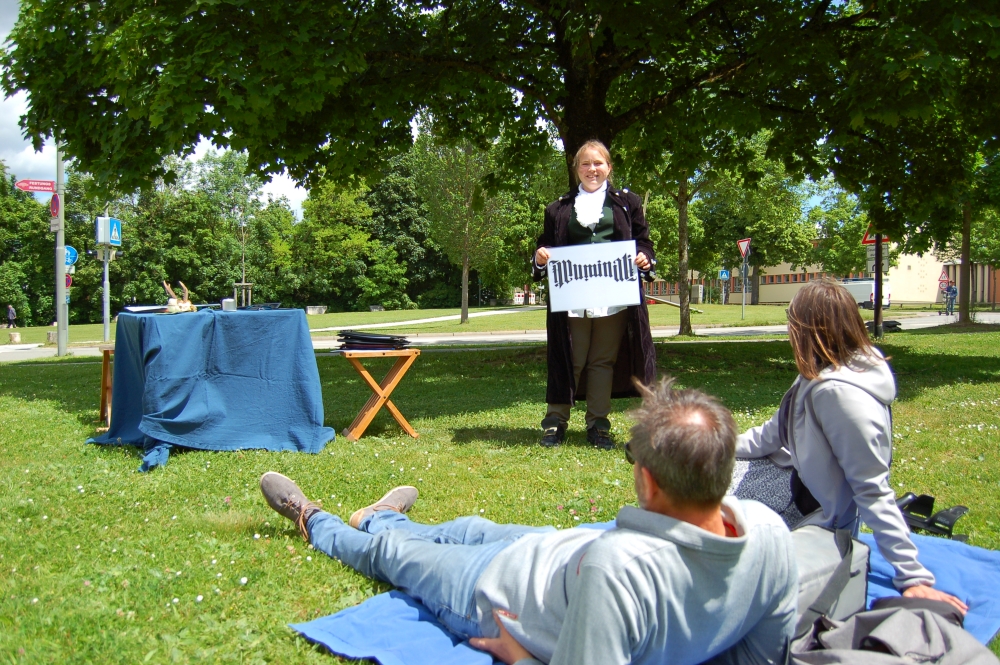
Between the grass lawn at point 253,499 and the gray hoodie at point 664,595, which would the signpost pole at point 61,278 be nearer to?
the grass lawn at point 253,499

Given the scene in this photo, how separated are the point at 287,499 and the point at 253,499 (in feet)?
3.04

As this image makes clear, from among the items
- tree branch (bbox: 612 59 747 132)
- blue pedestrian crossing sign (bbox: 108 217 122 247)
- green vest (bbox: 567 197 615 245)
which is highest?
tree branch (bbox: 612 59 747 132)

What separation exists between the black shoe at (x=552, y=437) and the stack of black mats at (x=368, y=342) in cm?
158

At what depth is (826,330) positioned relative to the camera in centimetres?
287

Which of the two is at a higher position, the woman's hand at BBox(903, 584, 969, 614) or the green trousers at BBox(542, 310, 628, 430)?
the green trousers at BBox(542, 310, 628, 430)

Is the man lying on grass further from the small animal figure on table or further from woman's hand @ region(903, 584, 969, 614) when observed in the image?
the small animal figure on table

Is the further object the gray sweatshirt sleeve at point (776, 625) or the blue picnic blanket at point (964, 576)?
the blue picnic blanket at point (964, 576)

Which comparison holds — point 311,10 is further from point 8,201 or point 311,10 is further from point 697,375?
point 8,201

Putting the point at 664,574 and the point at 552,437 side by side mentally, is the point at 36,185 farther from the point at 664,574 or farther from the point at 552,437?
the point at 664,574

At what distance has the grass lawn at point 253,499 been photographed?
3.05 m

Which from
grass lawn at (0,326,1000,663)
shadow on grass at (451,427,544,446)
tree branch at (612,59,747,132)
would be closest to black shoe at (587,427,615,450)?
grass lawn at (0,326,1000,663)

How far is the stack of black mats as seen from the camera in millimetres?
6824

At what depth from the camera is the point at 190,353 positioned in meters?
6.21

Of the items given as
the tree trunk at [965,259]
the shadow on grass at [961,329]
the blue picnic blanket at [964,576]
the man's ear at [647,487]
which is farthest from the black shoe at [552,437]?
the tree trunk at [965,259]
